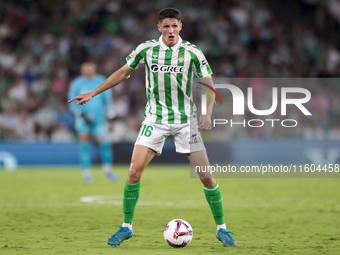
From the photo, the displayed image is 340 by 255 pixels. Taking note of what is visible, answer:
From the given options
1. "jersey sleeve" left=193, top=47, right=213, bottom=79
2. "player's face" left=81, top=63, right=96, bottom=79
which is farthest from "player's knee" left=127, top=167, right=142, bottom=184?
"player's face" left=81, top=63, right=96, bottom=79

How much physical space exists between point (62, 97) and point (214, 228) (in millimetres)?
10956

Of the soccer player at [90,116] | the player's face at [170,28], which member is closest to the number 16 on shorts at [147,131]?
the player's face at [170,28]

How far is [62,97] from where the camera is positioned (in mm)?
16266

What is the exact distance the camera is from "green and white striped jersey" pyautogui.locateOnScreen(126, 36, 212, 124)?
518 cm

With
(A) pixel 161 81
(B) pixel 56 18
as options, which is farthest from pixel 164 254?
(B) pixel 56 18

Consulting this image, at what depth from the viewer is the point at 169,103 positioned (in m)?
5.26

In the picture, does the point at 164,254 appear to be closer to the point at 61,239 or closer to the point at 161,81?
the point at 61,239

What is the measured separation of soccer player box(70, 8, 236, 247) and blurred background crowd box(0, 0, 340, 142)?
10303 mm

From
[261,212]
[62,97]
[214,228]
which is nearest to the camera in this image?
[214,228]

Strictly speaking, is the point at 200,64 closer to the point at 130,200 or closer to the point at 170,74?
the point at 170,74

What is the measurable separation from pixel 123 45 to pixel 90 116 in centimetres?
716

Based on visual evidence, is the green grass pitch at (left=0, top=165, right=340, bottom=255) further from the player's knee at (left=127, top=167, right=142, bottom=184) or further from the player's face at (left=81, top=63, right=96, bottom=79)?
the player's face at (left=81, top=63, right=96, bottom=79)

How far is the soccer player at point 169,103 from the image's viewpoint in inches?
203

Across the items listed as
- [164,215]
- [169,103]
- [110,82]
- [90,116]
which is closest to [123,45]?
[90,116]
